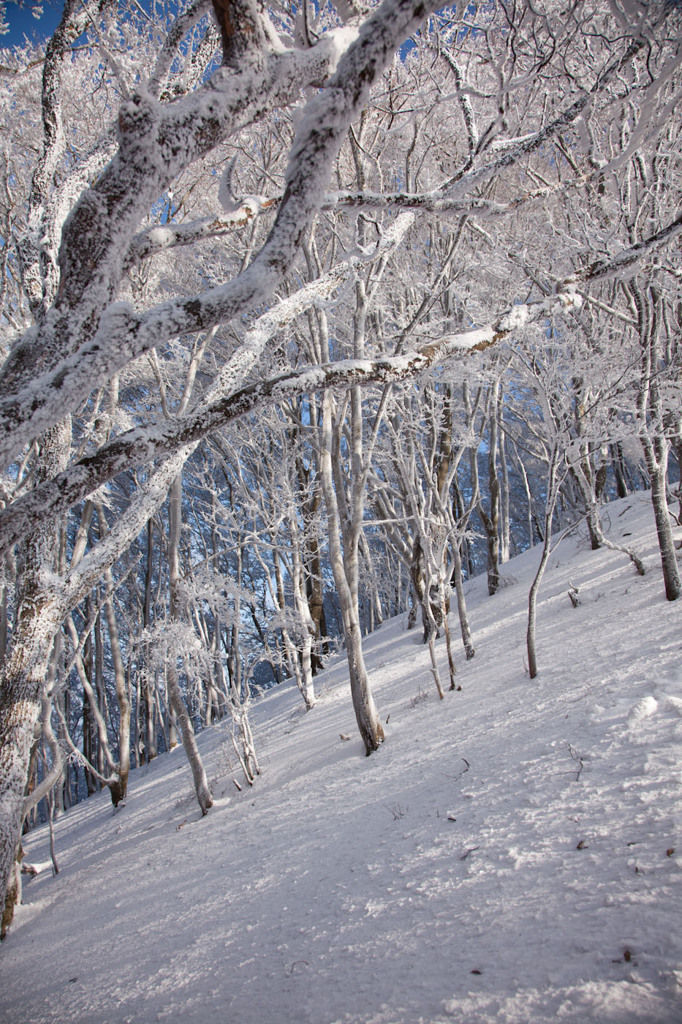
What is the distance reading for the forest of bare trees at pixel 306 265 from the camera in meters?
1.68

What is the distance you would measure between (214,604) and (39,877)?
5203 mm

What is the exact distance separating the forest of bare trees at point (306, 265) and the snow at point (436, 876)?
716 mm

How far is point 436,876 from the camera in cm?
266

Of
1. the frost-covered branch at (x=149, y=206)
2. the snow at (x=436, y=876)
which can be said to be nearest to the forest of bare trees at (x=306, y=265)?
the frost-covered branch at (x=149, y=206)

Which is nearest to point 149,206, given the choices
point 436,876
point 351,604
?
point 436,876

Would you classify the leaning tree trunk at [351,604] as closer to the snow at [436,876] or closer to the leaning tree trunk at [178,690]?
the snow at [436,876]

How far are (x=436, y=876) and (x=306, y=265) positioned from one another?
6861mm

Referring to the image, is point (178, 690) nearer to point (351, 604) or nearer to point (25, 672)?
point (351, 604)

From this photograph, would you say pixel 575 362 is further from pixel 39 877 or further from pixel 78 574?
pixel 39 877

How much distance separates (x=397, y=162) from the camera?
683 cm

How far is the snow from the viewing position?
1879 mm

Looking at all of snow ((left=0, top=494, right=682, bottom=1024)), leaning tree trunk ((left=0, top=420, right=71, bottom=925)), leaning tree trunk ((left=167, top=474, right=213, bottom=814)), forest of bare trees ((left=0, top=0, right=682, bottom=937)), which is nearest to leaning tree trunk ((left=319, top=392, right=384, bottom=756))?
forest of bare trees ((left=0, top=0, right=682, bottom=937))

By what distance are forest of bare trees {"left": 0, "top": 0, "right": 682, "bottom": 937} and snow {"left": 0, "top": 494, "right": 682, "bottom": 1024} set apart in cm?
72

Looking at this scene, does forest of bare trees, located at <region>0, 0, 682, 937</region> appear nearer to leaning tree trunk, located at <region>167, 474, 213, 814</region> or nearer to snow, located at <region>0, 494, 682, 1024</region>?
leaning tree trunk, located at <region>167, 474, 213, 814</region>
